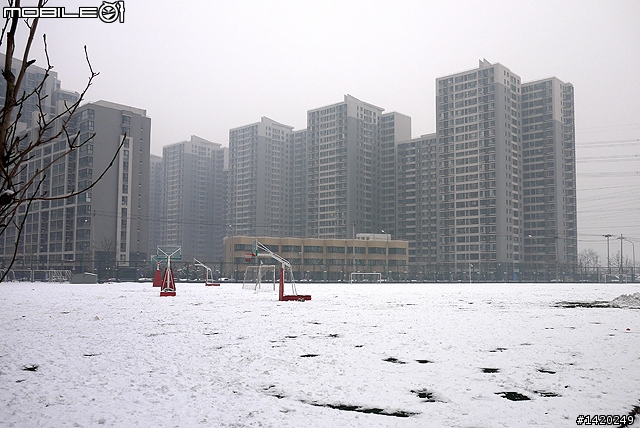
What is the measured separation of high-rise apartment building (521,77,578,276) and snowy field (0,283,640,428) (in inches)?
4654

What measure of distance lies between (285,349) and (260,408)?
3.95 m

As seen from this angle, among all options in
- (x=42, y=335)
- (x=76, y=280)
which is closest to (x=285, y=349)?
(x=42, y=335)

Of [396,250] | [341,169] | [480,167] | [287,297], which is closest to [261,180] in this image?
[341,169]

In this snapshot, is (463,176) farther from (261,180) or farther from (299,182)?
(261,180)

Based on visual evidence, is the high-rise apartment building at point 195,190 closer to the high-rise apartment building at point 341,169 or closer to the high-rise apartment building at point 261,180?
the high-rise apartment building at point 261,180

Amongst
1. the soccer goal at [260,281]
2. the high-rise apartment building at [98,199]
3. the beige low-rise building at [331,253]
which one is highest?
the high-rise apartment building at [98,199]

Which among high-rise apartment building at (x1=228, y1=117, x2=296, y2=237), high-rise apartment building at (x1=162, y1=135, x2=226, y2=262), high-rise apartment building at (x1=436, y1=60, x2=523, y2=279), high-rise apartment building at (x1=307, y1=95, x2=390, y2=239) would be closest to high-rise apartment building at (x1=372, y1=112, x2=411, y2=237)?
high-rise apartment building at (x1=307, y1=95, x2=390, y2=239)

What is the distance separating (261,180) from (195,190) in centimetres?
3168

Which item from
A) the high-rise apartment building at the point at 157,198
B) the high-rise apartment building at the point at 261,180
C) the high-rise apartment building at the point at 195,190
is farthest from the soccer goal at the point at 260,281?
the high-rise apartment building at the point at 157,198

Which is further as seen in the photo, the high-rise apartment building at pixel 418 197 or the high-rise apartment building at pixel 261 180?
the high-rise apartment building at pixel 261 180

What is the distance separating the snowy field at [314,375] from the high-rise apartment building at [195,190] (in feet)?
525

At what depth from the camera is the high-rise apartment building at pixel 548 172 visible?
12219 cm

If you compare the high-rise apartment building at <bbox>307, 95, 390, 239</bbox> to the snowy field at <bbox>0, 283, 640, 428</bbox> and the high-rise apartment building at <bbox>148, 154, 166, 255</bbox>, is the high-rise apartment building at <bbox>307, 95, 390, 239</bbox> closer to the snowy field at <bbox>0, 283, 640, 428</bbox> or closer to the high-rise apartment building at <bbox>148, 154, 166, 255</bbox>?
the high-rise apartment building at <bbox>148, 154, 166, 255</bbox>

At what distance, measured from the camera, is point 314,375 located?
730 centimetres
